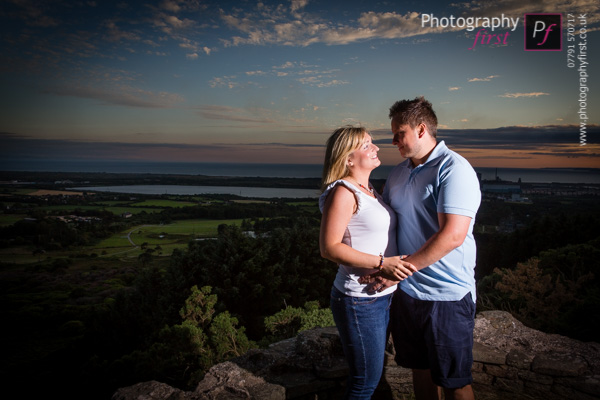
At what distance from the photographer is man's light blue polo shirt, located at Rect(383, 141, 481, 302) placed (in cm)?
182

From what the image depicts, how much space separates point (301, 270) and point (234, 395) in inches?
636

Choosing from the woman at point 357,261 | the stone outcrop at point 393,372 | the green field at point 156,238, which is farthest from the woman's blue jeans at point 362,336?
the green field at point 156,238

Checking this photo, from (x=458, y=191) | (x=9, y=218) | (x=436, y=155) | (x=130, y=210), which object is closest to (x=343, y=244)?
(x=458, y=191)

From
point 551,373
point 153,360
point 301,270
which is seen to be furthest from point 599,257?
point 301,270

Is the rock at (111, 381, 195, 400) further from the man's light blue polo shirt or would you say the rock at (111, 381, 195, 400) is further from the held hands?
the man's light blue polo shirt

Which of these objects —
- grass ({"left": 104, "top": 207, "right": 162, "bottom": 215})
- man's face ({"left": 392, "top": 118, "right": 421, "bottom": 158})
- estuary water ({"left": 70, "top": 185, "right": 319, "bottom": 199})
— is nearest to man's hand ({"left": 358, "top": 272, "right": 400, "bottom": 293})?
man's face ({"left": 392, "top": 118, "right": 421, "bottom": 158})

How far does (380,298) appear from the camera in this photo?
192 cm

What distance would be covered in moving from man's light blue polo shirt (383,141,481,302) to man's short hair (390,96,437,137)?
154 mm

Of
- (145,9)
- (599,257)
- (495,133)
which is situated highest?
(145,9)

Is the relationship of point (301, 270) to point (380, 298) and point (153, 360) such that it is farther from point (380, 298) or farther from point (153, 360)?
point (380, 298)

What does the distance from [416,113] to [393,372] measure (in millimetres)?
2009

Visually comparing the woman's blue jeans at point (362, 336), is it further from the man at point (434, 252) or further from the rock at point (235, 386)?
the rock at point (235, 386)

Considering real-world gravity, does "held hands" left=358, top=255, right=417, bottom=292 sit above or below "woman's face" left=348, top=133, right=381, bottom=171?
below

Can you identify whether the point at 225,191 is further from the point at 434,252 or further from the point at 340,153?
the point at 434,252
